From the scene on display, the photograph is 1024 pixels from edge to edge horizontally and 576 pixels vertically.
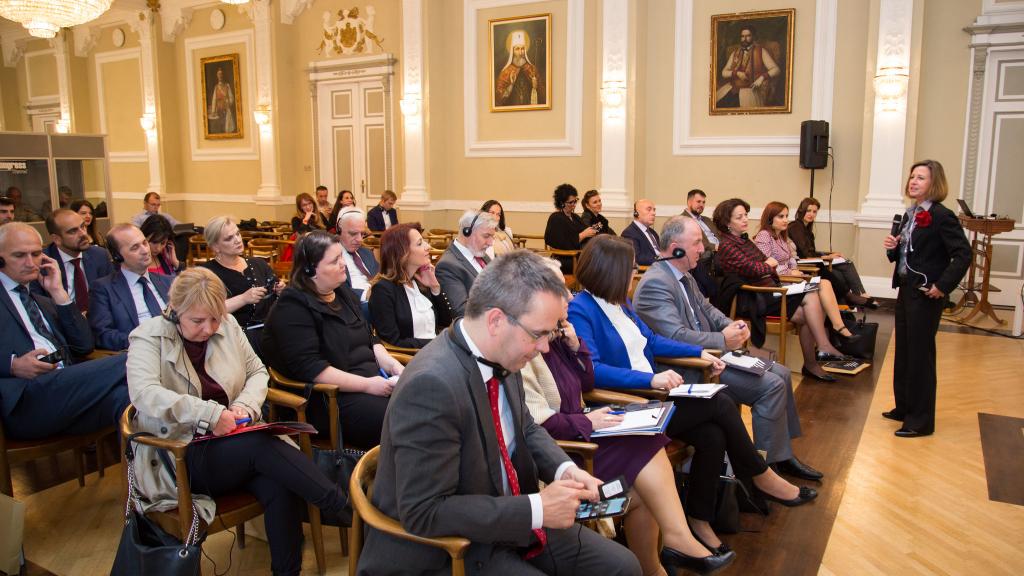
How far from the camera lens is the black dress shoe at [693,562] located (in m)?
2.63

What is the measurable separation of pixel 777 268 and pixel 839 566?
354cm

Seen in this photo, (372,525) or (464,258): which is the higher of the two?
(464,258)

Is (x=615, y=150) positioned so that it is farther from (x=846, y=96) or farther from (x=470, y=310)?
(x=470, y=310)

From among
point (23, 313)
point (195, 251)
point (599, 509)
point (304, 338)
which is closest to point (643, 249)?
point (304, 338)

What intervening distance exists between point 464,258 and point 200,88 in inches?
458

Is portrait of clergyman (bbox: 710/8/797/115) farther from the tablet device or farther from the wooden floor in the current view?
the tablet device

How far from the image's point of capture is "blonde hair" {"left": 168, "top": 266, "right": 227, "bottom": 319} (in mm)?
2627

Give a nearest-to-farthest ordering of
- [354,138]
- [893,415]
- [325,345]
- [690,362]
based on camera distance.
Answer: [325,345]
[690,362]
[893,415]
[354,138]

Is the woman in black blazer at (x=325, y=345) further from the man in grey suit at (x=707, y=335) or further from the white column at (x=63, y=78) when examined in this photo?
the white column at (x=63, y=78)

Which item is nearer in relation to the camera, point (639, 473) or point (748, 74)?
point (639, 473)

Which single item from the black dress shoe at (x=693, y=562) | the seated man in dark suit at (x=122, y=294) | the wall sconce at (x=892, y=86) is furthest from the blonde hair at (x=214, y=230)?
the wall sconce at (x=892, y=86)

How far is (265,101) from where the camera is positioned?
12586 mm

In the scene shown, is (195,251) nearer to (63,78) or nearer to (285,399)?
(63,78)

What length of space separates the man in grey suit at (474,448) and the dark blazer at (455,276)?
2.22 metres
